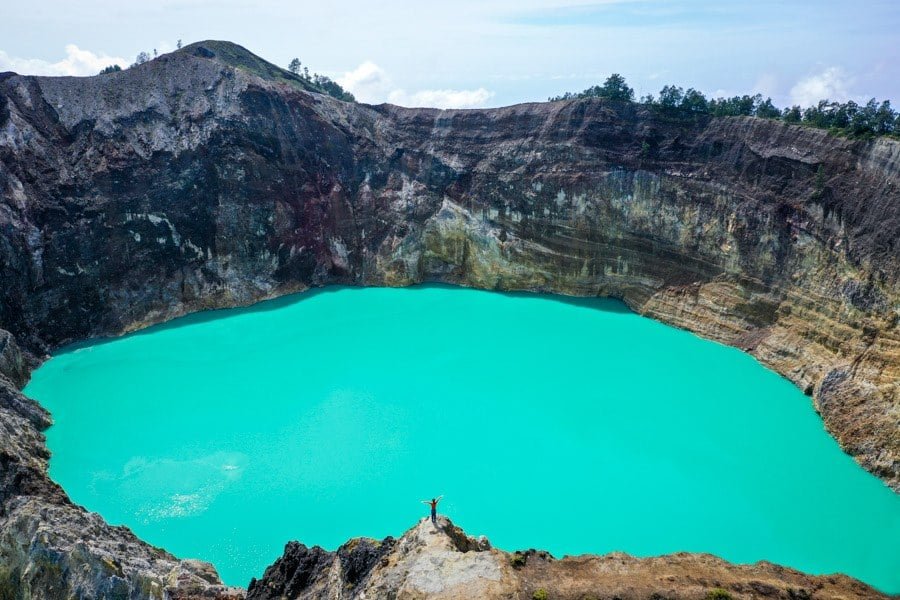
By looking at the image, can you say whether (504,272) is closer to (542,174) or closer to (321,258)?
(542,174)

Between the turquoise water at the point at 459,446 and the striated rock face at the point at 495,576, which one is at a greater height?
the turquoise water at the point at 459,446

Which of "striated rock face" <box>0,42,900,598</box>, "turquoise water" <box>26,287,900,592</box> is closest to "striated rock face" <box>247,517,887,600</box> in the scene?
"turquoise water" <box>26,287,900,592</box>

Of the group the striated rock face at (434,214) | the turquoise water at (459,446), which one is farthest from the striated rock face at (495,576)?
the striated rock face at (434,214)

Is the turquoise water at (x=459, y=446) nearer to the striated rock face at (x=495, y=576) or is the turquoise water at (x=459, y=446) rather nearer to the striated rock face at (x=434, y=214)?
the striated rock face at (x=434, y=214)

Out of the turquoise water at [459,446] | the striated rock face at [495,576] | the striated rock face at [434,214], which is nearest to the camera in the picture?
the striated rock face at [495,576]

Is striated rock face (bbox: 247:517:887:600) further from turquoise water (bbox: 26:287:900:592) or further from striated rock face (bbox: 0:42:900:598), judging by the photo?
striated rock face (bbox: 0:42:900:598)

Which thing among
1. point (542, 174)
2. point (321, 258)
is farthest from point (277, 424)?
point (542, 174)

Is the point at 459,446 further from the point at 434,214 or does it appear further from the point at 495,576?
the point at 434,214
